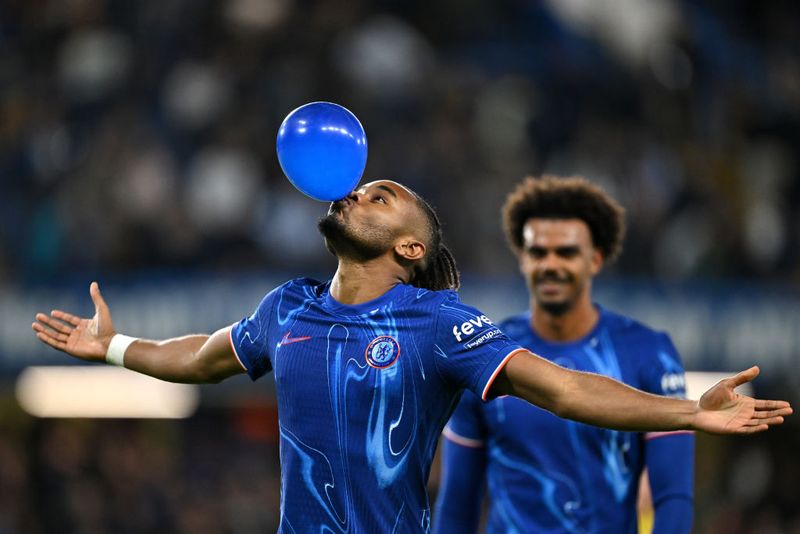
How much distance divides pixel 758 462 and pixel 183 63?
269 inches

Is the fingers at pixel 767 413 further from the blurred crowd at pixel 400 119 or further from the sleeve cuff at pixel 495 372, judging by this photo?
the blurred crowd at pixel 400 119

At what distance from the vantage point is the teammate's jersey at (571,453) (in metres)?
5.24

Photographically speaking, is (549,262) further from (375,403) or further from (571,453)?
(375,403)

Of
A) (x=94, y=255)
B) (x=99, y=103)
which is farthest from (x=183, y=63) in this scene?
(x=94, y=255)

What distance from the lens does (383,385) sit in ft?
13.4

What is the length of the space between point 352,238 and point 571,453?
155 centimetres

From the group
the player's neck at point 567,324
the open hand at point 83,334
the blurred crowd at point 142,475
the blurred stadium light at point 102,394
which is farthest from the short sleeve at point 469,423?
the blurred crowd at point 142,475

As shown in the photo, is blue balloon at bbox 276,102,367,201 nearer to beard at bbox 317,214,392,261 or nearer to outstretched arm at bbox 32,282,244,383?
beard at bbox 317,214,392,261

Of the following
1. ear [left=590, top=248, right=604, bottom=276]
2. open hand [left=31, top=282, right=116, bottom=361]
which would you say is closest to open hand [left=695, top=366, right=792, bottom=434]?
ear [left=590, top=248, right=604, bottom=276]

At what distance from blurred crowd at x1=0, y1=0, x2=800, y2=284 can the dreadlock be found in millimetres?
5759

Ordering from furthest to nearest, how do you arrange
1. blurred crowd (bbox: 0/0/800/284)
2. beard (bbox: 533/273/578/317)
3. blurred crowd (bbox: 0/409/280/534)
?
blurred crowd (bbox: 0/409/280/534), blurred crowd (bbox: 0/0/800/284), beard (bbox: 533/273/578/317)

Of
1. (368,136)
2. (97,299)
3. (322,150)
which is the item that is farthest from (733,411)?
(368,136)

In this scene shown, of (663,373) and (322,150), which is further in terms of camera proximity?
(663,373)

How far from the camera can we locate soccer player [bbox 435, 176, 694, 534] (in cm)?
521
